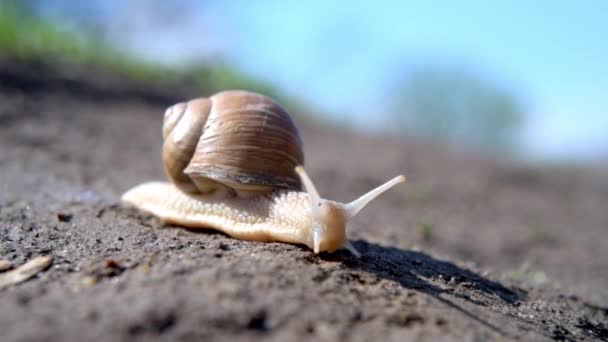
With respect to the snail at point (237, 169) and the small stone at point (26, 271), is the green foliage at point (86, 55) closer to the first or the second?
the snail at point (237, 169)

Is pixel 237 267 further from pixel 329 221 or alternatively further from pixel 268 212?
pixel 268 212

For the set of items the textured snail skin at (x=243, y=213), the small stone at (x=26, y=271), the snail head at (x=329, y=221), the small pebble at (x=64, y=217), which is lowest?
the small pebble at (x=64, y=217)

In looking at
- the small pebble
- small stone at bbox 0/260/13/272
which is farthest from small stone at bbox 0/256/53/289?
the small pebble

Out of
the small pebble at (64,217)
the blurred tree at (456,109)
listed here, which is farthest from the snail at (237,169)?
the blurred tree at (456,109)

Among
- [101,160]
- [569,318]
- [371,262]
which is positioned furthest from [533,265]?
[101,160]

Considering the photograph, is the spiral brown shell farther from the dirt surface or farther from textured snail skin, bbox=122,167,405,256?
the dirt surface

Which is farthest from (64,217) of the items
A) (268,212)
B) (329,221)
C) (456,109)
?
(456,109)
